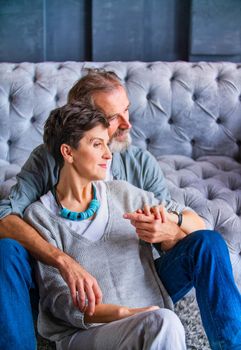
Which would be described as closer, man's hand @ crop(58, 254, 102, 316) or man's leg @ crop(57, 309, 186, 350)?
man's leg @ crop(57, 309, 186, 350)

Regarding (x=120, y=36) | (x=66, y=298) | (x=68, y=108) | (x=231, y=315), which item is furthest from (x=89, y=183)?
(x=120, y=36)

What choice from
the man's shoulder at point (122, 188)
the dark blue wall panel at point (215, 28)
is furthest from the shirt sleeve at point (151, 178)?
the dark blue wall panel at point (215, 28)

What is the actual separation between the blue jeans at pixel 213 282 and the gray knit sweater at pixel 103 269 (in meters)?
0.09

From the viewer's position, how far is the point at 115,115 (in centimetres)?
165

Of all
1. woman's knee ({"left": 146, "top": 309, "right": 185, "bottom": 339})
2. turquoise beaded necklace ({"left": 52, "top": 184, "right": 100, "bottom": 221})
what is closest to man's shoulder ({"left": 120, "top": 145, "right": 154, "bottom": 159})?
turquoise beaded necklace ({"left": 52, "top": 184, "right": 100, "bottom": 221})

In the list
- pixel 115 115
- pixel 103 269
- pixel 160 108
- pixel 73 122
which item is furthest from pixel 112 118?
pixel 160 108

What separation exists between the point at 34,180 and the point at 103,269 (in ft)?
1.11

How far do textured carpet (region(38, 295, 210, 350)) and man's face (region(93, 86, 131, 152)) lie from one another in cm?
51

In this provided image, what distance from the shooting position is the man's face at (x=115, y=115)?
1.65 meters

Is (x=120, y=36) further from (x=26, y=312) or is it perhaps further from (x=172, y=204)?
(x=26, y=312)

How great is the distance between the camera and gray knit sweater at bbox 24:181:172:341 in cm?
140

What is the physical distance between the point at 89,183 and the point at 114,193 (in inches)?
2.9

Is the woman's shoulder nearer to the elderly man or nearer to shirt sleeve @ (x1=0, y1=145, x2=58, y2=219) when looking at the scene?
the elderly man

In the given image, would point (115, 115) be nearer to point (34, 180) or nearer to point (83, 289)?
point (34, 180)
